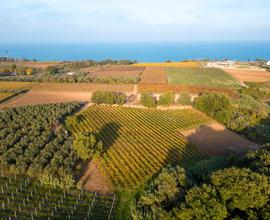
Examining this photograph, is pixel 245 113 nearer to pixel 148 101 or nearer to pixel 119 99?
pixel 148 101

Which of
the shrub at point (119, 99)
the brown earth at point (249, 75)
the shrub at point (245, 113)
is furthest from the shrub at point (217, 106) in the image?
the brown earth at point (249, 75)

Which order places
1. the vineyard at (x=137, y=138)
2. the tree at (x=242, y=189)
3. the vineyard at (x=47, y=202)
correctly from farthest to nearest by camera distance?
the vineyard at (x=137, y=138)
the vineyard at (x=47, y=202)
the tree at (x=242, y=189)

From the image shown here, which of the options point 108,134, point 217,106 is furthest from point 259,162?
point 217,106

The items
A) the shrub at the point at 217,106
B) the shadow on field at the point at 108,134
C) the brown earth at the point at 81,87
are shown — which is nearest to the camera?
the shadow on field at the point at 108,134

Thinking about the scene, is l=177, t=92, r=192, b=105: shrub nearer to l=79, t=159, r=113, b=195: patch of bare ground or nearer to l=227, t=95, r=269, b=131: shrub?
l=227, t=95, r=269, b=131: shrub

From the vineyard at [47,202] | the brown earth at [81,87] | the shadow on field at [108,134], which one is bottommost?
the vineyard at [47,202]

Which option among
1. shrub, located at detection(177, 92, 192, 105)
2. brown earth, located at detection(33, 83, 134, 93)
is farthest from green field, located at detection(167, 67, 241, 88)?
shrub, located at detection(177, 92, 192, 105)

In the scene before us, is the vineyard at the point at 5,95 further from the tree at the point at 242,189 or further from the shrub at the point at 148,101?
the tree at the point at 242,189

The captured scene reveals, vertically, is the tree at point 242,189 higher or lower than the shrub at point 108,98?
lower
